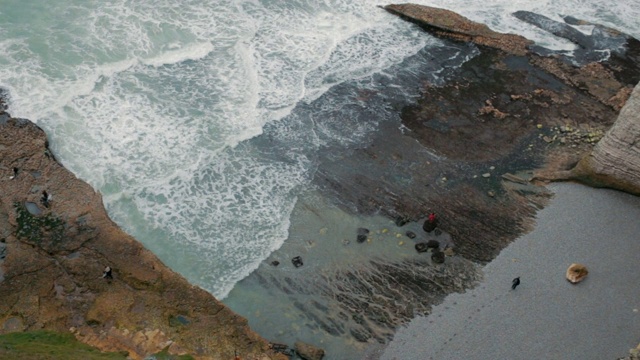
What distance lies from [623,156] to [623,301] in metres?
7.76

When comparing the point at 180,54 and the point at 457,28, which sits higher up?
the point at 457,28

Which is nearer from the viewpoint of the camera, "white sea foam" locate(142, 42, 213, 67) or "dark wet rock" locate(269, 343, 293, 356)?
"dark wet rock" locate(269, 343, 293, 356)

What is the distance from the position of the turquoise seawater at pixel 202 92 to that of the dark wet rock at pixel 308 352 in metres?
4.12

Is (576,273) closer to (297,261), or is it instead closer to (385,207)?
(385,207)

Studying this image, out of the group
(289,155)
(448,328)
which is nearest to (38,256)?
(289,155)

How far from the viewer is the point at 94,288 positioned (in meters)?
22.9

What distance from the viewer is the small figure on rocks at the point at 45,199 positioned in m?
25.8

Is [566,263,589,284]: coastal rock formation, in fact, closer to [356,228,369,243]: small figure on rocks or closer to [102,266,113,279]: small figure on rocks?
[356,228,369,243]: small figure on rocks

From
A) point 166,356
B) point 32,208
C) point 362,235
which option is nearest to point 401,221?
point 362,235

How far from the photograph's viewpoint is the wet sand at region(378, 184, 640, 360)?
22.7 meters

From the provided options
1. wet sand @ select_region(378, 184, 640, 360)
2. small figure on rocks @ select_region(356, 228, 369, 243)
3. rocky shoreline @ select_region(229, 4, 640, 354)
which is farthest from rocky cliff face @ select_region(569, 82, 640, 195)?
small figure on rocks @ select_region(356, 228, 369, 243)

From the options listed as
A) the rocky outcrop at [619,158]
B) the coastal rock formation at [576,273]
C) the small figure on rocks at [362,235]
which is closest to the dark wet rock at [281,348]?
the small figure on rocks at [362,235]

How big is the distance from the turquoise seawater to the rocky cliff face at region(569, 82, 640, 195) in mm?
11915

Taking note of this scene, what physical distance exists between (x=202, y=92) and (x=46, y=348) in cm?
1803
